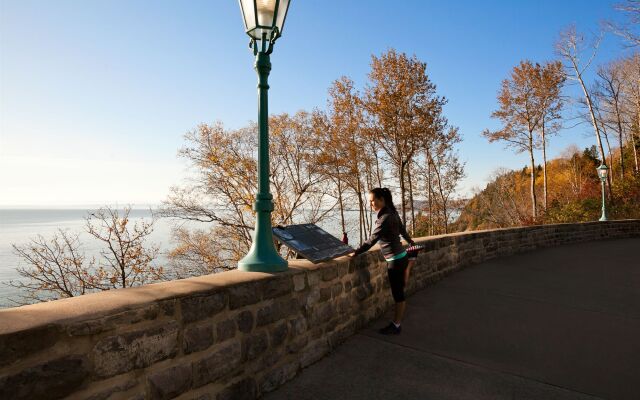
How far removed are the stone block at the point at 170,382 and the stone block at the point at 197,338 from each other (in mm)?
112

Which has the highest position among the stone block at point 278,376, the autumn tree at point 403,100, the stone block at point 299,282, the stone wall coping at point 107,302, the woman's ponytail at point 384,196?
the autumn tree at point 403,100

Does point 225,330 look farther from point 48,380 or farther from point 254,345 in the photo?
point 48,380

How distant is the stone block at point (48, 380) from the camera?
166 centimetres

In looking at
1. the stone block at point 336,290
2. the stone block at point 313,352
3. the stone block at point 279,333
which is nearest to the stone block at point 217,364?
the stone block at point 279,333

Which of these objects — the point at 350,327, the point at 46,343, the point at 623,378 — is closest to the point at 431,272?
the point at 350,327

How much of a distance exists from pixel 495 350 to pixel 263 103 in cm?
358

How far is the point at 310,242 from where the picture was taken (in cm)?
423

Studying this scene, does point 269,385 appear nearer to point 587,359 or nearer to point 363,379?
point 363,379

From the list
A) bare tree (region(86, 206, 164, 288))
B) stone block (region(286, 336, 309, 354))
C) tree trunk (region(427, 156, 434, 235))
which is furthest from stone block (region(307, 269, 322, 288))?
tree trunk (region(427, 156, 434, 235))

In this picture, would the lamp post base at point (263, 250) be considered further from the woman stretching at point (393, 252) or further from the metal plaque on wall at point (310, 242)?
the woman stretching at point (393, 252)

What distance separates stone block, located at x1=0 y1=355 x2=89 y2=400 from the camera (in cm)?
166

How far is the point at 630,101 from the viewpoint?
94.6 ft

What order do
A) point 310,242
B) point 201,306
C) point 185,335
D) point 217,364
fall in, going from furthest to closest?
point 310,242, point 217,364, point 201,306, point 185,335

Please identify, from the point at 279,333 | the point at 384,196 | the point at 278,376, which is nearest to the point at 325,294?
the point at 279,333
